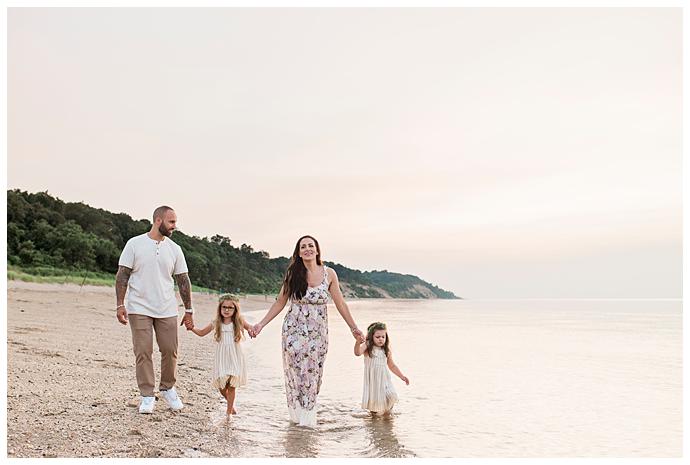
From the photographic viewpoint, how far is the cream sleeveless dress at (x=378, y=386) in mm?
7758

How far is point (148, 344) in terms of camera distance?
6.68 metres

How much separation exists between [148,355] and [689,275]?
6.96 m

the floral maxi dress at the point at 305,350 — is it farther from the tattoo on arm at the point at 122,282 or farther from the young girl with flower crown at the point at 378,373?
the tattoo on arm at the point at 122,282

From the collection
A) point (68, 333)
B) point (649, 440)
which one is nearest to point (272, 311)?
point (649, 440)

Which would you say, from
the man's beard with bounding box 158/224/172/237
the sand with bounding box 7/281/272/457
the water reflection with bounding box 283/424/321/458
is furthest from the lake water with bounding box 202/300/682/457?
the man's beard with bounding box 158/224/172/237

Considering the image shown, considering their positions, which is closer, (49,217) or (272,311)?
(272,311)

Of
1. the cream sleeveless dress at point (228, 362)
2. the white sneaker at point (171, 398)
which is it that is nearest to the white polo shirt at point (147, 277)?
the cream sleeveless dress at point (228, 362)

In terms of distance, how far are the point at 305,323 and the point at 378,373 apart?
131cm

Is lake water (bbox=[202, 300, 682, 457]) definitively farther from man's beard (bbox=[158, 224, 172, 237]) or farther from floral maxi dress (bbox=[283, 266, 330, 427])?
man's beard (bbox=[158, 224, 172, 237])

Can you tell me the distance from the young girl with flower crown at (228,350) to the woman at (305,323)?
1.06 ft

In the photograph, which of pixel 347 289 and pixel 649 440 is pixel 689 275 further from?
pixel 347 289

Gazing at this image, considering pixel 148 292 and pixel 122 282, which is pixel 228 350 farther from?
pixel 122 282

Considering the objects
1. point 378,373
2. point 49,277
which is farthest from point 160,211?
point 49,277

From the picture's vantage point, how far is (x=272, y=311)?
7145mm
